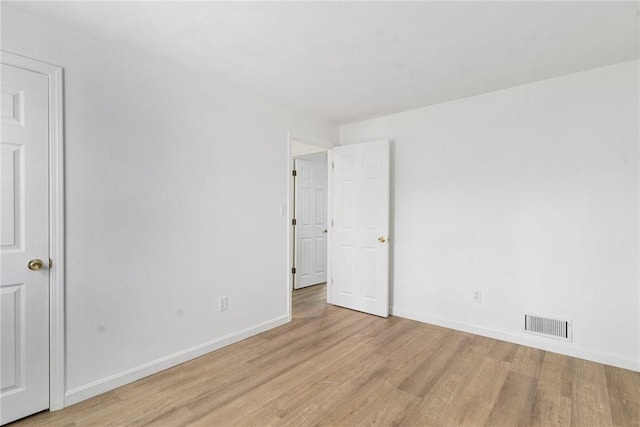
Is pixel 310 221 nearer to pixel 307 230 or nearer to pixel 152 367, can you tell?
pixel 307 230

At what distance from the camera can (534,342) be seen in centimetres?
291

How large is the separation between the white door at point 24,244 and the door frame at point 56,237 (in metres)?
0.02

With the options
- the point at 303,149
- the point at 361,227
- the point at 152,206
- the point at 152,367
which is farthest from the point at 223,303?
the point at 303,149

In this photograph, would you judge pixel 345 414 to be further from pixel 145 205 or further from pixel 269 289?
pixel 145 205

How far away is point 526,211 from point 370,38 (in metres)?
2.16

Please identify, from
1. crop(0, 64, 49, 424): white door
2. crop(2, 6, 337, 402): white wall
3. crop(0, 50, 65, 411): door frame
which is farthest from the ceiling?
crop(0, 64, 49, 424): white door

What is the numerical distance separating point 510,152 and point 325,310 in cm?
275

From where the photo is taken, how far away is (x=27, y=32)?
6.10ft

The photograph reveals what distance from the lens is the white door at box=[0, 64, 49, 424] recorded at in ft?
5.90

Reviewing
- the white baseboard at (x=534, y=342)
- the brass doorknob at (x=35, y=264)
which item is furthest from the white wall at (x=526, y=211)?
the brass doorknob at (x=35, y=264)

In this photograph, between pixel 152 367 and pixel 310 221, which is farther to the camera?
pixel 310 221

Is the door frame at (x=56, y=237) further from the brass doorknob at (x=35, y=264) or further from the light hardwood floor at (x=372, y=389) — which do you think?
the light hardwood floor at (x=372, y=389)

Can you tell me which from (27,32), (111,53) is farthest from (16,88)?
(111,53)

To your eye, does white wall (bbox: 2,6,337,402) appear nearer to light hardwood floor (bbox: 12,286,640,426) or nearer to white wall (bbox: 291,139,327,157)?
light hardwood floor (bbox: 12,286,640,426)
